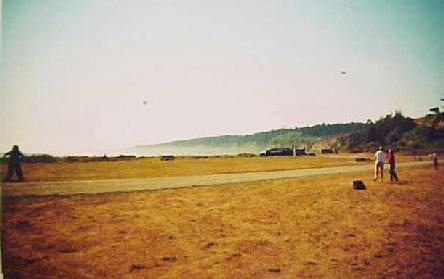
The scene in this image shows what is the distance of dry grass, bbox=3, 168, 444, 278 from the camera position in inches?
239

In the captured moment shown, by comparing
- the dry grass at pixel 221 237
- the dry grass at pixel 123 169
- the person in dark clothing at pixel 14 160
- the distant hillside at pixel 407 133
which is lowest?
the dry grass at pixel 221 237

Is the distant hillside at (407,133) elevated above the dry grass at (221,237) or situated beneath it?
elevated above

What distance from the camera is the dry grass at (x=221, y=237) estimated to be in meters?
6.06

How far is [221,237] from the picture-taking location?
25.0ft

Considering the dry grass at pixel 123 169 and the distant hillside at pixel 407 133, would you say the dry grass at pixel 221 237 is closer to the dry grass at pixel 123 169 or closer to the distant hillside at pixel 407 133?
the dry grass at pixel 123 169

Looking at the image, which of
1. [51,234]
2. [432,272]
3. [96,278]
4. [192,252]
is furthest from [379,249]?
[51,234]

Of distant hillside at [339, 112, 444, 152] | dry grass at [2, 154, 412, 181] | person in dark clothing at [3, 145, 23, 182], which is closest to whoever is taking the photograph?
person in dark clothing at [3, 145, 23, 182]

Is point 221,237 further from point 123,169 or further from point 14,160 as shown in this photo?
point 123,169

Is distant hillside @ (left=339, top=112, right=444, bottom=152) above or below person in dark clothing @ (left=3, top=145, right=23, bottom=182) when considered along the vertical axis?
above

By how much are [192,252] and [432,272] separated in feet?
14.4

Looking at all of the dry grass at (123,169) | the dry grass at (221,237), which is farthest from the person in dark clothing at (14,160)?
the dry grass at (221,237)

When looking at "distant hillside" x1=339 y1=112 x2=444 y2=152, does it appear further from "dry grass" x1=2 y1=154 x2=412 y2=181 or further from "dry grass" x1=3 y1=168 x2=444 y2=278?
"dry grass" x1=3 y1=168 x2=444 y2=278

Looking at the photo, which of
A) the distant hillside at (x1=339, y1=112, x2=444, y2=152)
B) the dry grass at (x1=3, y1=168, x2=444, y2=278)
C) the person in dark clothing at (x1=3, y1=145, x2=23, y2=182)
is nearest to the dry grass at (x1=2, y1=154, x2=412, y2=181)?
the person in dark clothing at (x1=3, y1=145, x2=23, y2=182)

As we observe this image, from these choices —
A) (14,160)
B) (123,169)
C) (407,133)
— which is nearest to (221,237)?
(14,160)
